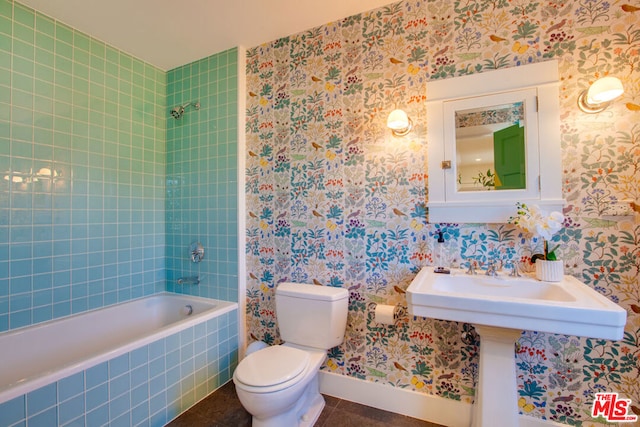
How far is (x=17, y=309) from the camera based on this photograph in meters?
1.68

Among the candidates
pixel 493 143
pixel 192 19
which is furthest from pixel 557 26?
pixel 192 19

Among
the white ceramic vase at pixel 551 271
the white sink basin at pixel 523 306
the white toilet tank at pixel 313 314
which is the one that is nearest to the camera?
the white sink basin at pixel 523 306

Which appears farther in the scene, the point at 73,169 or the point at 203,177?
the point at 203,177

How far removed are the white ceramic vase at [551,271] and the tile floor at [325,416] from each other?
1.03 meters

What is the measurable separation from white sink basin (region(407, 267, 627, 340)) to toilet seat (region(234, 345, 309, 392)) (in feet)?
2.28

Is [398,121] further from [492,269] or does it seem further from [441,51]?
[492,269]

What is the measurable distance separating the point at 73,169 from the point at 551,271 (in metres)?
2.96

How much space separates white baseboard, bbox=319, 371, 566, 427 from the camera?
154 centimetres

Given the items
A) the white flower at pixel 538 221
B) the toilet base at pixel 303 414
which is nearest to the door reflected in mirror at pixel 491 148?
the white flower at pixel 538 221

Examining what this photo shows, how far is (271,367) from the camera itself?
4.72 feet

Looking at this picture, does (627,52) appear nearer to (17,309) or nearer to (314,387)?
(314,387)

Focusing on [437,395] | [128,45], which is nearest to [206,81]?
[128,45]

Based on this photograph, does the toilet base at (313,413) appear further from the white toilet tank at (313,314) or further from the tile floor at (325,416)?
the white toilet tank at (313,314)

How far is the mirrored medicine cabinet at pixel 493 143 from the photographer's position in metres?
1.40
